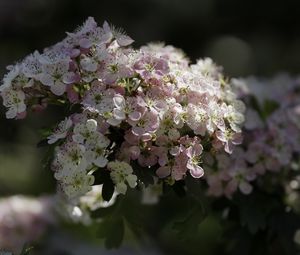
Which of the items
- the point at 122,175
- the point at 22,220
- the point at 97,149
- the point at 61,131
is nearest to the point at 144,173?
the point at 122,175

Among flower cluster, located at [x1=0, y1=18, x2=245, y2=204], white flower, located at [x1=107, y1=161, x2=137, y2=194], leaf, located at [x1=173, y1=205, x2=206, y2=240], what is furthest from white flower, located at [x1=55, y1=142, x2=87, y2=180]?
leaf, located at [x1=173, y1=205, x2=206, y2=240]

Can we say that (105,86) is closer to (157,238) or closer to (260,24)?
(157,238)

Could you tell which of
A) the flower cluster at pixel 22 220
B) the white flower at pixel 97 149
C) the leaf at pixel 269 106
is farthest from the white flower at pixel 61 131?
the flower cluster at pixel 22 220

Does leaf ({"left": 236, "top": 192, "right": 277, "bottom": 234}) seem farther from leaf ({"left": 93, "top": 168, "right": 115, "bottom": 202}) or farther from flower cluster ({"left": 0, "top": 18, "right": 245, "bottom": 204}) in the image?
leaf ({"left": 93, "top": 168, "right": 115, "bottom": 202})

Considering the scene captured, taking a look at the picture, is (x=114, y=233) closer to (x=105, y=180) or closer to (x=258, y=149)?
(x=105, y=180)

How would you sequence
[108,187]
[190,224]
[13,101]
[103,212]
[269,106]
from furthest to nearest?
[269,106] < [103,212] < [190,224] < [13,101] < [108,187]

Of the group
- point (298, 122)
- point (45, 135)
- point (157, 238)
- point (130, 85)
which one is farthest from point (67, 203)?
point (157, 238)
